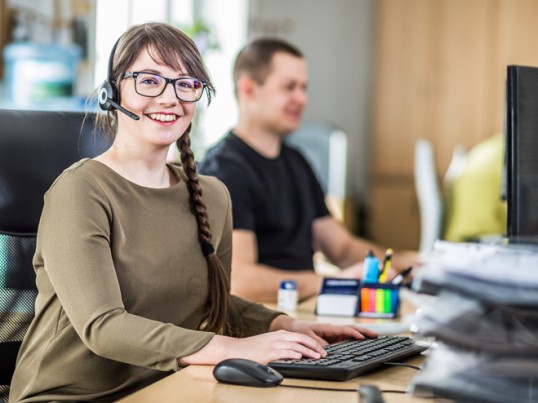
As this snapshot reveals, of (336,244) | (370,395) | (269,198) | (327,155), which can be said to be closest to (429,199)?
(336,244)

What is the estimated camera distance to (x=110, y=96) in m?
→ 1.51

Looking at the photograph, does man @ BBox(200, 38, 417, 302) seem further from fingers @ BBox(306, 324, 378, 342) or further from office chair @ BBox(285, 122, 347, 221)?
office chair @ BBox(285, 122, 347, 221)

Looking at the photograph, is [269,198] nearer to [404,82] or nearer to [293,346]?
[293,346]

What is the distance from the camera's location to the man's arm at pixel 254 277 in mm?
2207

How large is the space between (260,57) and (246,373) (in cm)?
178

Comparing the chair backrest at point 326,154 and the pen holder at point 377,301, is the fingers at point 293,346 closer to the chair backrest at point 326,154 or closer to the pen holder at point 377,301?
the pen holder at point 377,301

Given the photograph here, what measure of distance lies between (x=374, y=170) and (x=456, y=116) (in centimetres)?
68

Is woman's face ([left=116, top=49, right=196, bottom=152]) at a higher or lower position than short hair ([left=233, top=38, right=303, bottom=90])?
lower

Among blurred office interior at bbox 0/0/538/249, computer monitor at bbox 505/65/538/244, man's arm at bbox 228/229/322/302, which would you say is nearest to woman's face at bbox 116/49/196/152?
computer monitor at bbox 505/65/538/244

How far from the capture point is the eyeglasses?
1500 mm

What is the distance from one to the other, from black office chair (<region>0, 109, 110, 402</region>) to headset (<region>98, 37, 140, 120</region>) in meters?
0.17

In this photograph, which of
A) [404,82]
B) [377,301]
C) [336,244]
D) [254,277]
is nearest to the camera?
[377,301]

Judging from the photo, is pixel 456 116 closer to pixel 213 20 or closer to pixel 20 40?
pixel 213 20

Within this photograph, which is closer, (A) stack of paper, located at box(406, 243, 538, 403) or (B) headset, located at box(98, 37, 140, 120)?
(A) stack of paper, located at box(406, 243, 538, 403)
